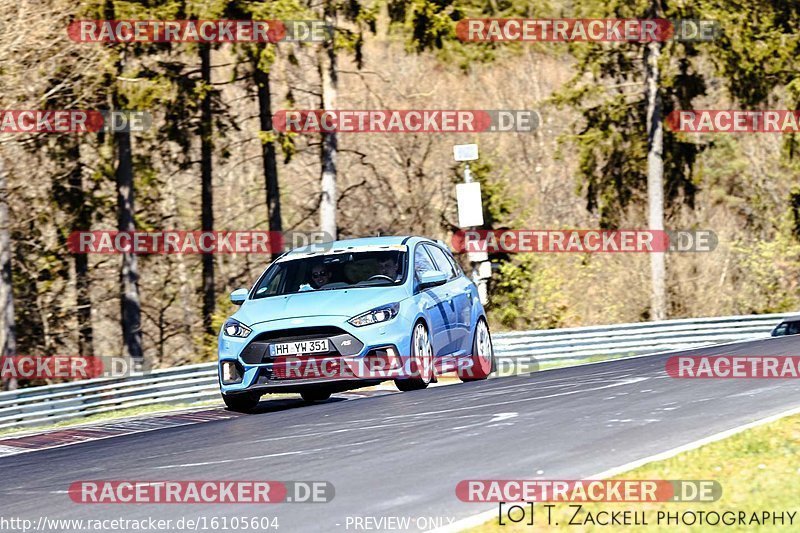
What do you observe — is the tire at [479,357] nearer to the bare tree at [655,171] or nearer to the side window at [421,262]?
the side window at [421,262]

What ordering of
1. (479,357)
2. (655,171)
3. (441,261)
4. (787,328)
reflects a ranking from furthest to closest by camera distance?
(655,171) → (787,328) → (479,357) → (441,261)

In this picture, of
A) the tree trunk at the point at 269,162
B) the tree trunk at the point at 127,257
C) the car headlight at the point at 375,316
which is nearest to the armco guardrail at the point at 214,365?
the car headlight at the point at 375,316

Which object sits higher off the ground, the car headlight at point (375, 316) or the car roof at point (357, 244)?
the car roof at point (357, 244)

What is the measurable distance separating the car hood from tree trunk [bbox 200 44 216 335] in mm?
18026

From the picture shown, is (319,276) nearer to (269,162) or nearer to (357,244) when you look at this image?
(357,244)

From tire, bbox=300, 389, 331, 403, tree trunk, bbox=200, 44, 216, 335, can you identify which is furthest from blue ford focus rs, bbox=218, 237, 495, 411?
tree trunk, bbox=200, 44, 216, 335

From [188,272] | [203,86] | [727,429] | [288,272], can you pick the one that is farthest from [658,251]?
[727,429]

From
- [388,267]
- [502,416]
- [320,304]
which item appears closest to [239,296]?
[320,304]

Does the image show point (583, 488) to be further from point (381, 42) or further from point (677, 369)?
point (381, 42)

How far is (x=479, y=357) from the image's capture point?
1503cm

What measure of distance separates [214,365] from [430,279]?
24.9 feet

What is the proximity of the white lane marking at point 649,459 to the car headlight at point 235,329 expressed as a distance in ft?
17.4

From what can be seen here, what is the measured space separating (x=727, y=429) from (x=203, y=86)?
22.5 meters

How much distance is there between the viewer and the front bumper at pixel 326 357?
12.1 metres
